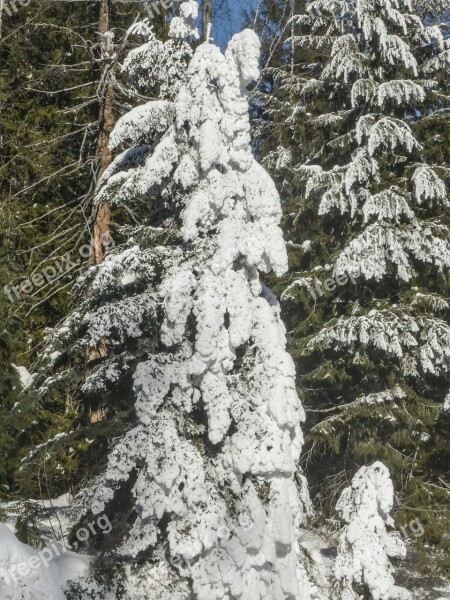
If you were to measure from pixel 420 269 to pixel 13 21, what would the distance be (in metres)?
10.0

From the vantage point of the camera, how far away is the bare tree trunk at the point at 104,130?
11320 millimetres

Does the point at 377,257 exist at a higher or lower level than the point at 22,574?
lower

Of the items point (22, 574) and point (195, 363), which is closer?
point (22, 574)

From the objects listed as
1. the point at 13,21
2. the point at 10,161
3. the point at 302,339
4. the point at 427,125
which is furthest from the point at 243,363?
the point at 13,21

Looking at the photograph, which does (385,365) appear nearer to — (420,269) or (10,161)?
(420,269)

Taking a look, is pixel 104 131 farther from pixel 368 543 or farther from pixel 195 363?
pixel 368 543

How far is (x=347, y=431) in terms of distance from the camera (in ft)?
39.1

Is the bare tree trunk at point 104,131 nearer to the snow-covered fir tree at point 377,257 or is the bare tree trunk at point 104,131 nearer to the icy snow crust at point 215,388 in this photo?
the snow-covered fir tree at point 377,257

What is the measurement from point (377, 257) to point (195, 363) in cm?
552
